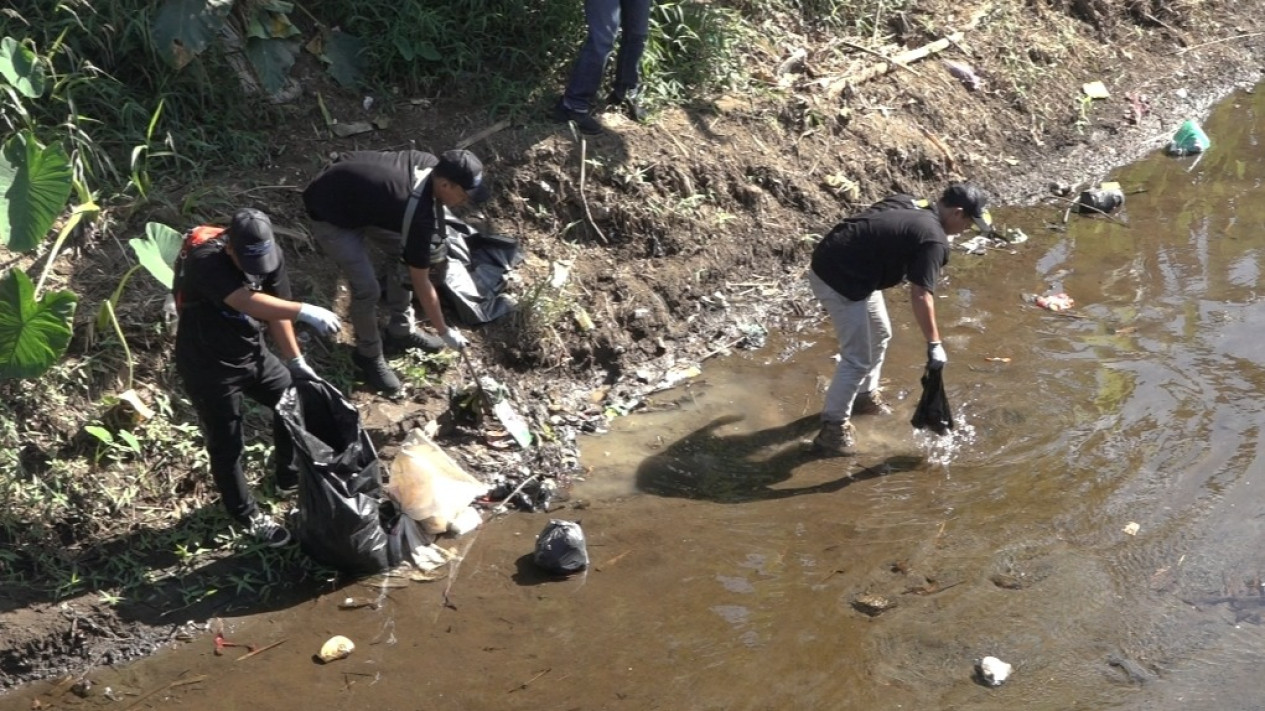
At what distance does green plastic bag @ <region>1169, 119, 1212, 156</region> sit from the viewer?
32.4 feet

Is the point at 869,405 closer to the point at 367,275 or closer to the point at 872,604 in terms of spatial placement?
the point at 872,604

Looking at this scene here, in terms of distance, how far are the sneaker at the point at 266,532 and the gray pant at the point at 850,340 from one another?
8.82 ft

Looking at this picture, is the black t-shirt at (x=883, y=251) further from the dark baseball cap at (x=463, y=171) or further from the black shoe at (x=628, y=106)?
the black shoe at (x=628, y=106)

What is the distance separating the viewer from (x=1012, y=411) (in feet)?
22.0

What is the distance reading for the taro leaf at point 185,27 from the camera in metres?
6.80

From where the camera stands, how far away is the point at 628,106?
26.7ft

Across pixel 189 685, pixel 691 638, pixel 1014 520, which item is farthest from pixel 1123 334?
pixel 189 685

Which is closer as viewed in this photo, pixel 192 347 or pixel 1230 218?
pixel 192 347

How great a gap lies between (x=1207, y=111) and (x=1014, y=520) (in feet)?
20.7

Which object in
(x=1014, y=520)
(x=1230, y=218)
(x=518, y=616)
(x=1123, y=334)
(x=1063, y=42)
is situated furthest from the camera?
(x=1063, y=42)

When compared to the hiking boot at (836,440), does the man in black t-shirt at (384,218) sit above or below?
above

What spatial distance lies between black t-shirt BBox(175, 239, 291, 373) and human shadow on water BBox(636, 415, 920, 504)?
6.70ft

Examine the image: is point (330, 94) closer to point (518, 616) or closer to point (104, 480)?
point (104, 480)

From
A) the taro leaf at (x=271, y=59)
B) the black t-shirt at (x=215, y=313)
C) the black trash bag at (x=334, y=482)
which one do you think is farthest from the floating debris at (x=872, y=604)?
the taro leaf at (x=271, y=59)
